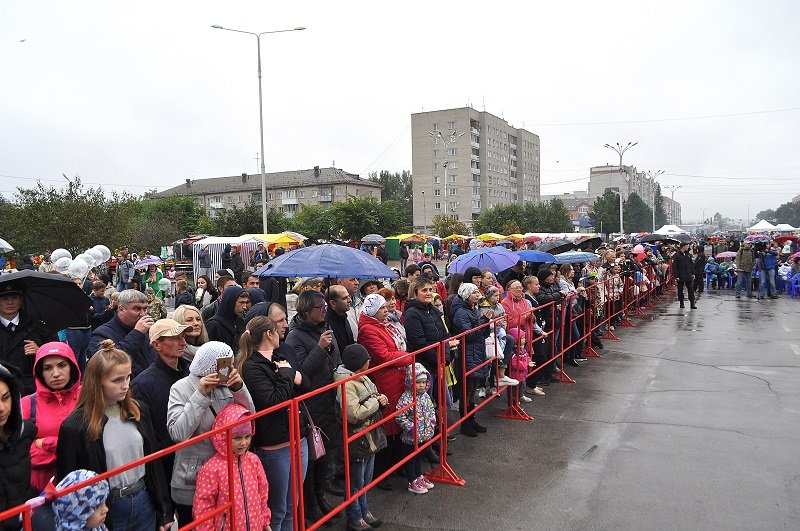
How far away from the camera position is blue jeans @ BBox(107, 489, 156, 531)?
3008mm

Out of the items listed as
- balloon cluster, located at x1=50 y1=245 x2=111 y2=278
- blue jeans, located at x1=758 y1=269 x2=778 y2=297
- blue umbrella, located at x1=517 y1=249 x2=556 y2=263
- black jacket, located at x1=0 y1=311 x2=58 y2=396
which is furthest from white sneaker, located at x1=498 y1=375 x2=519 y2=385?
blue jeans, located at x1=758 y1=269 x2=778 y2=297

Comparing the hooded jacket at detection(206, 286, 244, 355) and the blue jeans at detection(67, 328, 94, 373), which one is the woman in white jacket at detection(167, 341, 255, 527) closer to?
the hooded jacket at detection(206, 286, 244, 355)

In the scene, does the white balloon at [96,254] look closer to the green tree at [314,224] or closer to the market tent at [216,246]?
the market tent at [216,246]

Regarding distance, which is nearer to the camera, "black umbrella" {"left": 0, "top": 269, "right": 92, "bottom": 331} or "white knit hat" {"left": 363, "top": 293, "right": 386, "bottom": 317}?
"black umbrella" {"left": 0, "top": 269, "right": 92, "bottom": 331}

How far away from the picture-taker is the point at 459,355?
A: 6555mm

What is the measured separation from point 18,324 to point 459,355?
4.29m

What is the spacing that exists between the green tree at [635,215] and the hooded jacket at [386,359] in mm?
92650

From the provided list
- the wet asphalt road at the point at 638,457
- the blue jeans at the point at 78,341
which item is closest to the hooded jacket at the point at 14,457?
the wet asphalt road at the point at 638,457

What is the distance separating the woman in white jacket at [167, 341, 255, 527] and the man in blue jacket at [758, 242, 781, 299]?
2049cm

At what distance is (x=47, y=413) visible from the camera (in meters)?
3.22

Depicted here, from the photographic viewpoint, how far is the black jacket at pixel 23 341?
4781mm

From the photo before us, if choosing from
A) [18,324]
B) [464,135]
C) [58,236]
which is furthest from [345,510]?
[464,135]

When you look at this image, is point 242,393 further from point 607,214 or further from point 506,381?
point 607,214

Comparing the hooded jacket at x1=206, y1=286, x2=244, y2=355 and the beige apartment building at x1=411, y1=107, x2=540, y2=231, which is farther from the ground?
the beige apartment building at x1=411, y1=107, x2=540, y2=231
